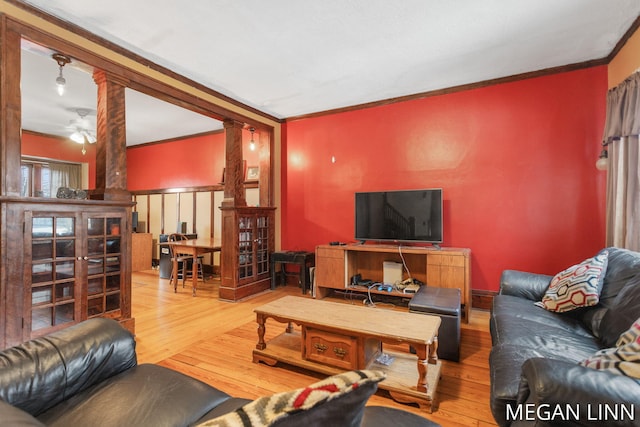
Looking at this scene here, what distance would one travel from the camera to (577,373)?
98 cm

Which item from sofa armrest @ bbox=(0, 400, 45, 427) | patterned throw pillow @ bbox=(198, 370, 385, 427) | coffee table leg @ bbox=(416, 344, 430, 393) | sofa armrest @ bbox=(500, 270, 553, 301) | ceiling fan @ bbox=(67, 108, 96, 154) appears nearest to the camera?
patterned throw pillow @ bbox=(198, 370, 385, 427)

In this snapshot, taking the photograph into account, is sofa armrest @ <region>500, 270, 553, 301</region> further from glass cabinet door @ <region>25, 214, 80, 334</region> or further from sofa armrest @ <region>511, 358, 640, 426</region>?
glass cabinet door @ <region>25, 214, 80, 334</region>

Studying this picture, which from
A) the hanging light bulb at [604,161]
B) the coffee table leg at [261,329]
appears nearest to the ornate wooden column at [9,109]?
the coffee table leg at [261,329]

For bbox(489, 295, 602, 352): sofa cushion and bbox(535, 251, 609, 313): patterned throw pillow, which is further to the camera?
bbox(535, 251, 609, 313): patterned throw pillow

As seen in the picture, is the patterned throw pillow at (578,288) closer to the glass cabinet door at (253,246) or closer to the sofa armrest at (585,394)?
the sofa armrest at (585,394)

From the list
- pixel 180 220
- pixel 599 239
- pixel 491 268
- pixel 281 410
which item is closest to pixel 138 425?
pixel 281 410

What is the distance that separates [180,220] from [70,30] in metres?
4.22

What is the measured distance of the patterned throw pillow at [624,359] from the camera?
1025mm

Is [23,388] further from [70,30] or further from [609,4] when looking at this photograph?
[609,4]

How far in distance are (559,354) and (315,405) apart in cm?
169

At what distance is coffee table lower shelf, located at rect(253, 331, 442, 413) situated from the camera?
1.82m

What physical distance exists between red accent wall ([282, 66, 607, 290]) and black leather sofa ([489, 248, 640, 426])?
1.02 m

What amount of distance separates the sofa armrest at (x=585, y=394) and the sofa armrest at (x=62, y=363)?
1685 millimetres

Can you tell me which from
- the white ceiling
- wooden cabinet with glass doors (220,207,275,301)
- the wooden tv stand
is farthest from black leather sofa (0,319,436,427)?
wooden cabinet with glass doors (220,207,275,301)
